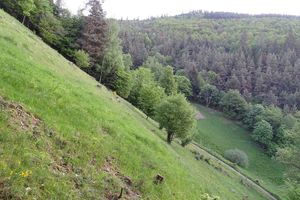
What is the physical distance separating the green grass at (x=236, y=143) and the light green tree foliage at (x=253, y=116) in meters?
2.47

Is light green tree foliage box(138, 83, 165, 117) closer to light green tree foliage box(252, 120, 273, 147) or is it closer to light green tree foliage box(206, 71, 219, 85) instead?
light green tree foliage box(252, 120, 273, 147)

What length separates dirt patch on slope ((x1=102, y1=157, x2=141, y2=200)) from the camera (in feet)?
49.7

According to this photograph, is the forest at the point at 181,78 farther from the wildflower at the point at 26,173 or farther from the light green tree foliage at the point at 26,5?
the wildflower at the point at 26,173

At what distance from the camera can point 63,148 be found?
15.2 m

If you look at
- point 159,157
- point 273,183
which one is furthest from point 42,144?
point 273,183

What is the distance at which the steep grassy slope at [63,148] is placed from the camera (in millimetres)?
12344

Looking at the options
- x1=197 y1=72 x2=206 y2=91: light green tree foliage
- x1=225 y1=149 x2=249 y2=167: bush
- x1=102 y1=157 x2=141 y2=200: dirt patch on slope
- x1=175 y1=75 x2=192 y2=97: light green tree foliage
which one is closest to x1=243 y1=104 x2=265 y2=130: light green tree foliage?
x1=175 y1=75 x2=192 y2=97: light green tree foliage

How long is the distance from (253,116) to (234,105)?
10.5 meters

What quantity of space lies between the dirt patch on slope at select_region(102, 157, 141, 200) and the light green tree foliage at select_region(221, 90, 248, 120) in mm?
122461

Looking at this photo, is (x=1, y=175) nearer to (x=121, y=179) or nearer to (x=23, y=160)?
(x=23, y=160)

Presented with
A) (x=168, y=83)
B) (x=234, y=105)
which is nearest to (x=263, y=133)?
(x=234, y=105)

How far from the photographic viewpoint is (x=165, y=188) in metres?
19.4

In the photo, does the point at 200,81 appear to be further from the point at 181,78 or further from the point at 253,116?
the point at 253,116

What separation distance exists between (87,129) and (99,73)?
194ft
